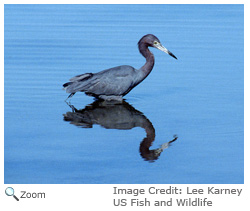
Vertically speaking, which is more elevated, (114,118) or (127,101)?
(127,101)

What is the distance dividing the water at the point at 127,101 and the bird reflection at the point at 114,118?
0.01 metres

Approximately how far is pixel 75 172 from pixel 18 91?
356 centimetres

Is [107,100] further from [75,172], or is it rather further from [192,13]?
[192,13]

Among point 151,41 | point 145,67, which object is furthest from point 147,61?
point 151,41

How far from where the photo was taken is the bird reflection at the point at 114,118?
26.6ft

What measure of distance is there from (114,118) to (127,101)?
1090 mm

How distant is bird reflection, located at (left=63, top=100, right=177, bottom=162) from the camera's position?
26.6 ft

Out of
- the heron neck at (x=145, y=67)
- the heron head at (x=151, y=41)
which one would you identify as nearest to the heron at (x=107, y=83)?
the heron neck at (x=145, y=67)

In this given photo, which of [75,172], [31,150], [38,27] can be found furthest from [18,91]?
[38,27]

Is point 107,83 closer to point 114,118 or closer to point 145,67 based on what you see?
point 145,67

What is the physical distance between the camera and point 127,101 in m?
10.0
